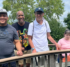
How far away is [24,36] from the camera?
11.6ft

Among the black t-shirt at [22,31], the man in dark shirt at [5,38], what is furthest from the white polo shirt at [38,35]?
the man in dark shirt at [5,38]

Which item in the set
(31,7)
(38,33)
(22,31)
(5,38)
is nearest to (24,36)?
(22,31)

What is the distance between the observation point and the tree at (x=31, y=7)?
19425mm

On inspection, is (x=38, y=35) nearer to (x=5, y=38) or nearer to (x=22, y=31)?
(x=22, y=31)

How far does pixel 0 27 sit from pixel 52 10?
59.4 feet

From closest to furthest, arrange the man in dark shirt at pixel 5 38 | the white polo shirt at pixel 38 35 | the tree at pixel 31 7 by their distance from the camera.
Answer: the man in dark shirt at pixel 5 38, the white polo shirt at pixel 38 35, the tree at pixel 31 7

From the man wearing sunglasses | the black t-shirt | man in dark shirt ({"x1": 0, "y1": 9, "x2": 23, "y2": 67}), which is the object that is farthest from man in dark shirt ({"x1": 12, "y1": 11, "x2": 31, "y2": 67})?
man in dark shirt ({"x1": 0, "y1": 9, "x2": 23, "y2": 67})

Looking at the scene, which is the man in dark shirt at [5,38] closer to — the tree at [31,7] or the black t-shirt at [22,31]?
the black t-shirt at [22,31]

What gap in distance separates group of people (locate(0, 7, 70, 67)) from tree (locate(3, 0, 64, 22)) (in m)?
15.8

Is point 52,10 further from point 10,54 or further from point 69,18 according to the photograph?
point 10,54

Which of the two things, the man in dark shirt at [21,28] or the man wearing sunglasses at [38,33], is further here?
the man in dark shirt at [21,28]

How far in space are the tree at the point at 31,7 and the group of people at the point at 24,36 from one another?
15754mm

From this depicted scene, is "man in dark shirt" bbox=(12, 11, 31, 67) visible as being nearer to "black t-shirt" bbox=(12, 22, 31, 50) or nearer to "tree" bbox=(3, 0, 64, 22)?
"black t-shirt" bbox=(12, 22, 31, 50)

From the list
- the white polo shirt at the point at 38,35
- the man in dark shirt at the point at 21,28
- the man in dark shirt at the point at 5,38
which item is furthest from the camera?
the man in dark shirt at the point at 21,28
